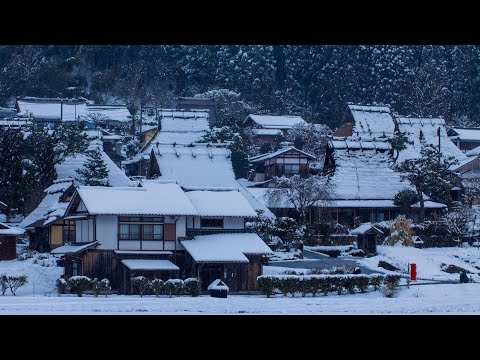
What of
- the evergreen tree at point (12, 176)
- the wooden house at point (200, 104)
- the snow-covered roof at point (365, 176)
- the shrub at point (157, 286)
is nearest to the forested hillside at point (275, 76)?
the wooden house at point (200, 104)

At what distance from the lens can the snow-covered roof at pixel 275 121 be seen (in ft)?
97.0

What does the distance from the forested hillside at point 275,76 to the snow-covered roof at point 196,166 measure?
8390 millimetres

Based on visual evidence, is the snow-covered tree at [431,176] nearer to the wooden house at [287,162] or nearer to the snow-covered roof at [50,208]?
the wooden house at [287,162]

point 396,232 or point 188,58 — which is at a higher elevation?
point 188,58

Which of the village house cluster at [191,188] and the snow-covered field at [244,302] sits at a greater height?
the village house cluster at [191,188]

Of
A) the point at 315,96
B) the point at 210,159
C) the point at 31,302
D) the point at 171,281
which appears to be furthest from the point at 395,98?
the point at 31,302

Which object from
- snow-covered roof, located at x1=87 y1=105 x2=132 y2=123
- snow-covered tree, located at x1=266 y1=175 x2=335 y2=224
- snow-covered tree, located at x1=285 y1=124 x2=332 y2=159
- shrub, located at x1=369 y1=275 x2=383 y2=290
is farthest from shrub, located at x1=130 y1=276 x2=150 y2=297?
snow-covered roof, located at x1=87 y1=105 x2=132 y2=123

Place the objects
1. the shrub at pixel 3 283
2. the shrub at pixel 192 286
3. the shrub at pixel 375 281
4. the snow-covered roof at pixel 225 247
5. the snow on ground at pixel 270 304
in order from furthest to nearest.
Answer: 1. the snow-covered roof at pixel 225 247
2. the shrub at pixel 375 281
3. the shrub at pixel 192 286
4. the shrub at pixel 3 283
5. the snow on ground at pixel 270 304

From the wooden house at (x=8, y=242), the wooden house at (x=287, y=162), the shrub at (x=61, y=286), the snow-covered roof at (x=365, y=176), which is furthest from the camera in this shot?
the wooden house at (x=287, y=162)

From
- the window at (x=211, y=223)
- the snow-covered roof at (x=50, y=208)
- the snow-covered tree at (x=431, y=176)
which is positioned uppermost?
the snow-covered tree at (x=431, y=176)

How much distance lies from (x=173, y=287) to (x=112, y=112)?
1590 cm
